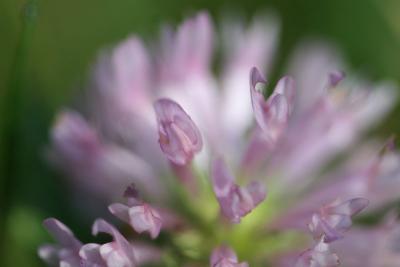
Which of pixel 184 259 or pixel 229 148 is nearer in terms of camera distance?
pixel 184 259

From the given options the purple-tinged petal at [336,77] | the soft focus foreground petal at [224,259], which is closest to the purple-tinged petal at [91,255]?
the soft focus foreground petal at [224,259]

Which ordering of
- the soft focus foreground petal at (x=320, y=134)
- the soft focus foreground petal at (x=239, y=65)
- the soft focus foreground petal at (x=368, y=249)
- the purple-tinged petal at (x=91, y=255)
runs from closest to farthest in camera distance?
the purple-tinged petal at (x=91, y=255) < the soft focus foreground petal at (x=368, y=249) < the soft focus foreground petal at (x=320, y=134) < the soft focus foreground petal at (x=239, y=65)

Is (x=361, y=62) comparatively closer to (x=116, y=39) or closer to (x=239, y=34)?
(x=239, y=34)

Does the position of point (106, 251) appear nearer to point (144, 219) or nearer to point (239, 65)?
point (144, 219)

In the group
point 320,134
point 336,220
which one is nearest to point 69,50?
point 320,134

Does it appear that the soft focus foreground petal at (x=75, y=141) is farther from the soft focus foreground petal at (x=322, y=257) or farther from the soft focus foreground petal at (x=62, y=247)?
the soft focus foreground petal at (x=322, y=257)

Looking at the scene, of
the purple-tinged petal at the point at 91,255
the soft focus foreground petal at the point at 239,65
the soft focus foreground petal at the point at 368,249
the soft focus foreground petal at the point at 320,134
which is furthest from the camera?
the soft focus foreground petal at the point at 239,65

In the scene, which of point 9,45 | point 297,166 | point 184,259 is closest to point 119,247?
point 184,259

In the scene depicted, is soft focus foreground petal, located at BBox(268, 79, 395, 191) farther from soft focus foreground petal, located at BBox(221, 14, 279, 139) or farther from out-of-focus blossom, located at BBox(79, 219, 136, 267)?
out-of-focus blossom, located at BBox(79, 219, 136, 267)
